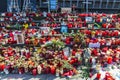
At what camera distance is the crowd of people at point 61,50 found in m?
12.1

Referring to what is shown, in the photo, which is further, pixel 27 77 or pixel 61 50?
pixel 61 50

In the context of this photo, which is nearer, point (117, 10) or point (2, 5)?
point (2, 5)

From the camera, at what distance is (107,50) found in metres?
13.9

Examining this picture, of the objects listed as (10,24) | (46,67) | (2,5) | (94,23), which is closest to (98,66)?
(46,67)

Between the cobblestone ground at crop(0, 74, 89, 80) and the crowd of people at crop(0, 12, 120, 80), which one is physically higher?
the crowd of people at crop(0, 12, 120, 80)

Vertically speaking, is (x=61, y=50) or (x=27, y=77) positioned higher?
(x=61, y=50)

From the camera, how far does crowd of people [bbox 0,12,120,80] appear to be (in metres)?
12.1

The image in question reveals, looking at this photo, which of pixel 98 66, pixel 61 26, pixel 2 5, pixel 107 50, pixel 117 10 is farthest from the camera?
pixel 117 10

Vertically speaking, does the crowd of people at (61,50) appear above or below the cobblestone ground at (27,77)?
above

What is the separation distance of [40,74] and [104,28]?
7.86 metres

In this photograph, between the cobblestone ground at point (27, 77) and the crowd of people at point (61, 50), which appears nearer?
the cobblestone ground at point (27, 77)

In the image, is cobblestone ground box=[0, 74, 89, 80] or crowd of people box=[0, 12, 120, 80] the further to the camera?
crowd of people box=[0, 12, 120, 80]

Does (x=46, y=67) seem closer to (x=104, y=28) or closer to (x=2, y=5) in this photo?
(x=104, y=28)

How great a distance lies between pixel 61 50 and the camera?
13.8 m
